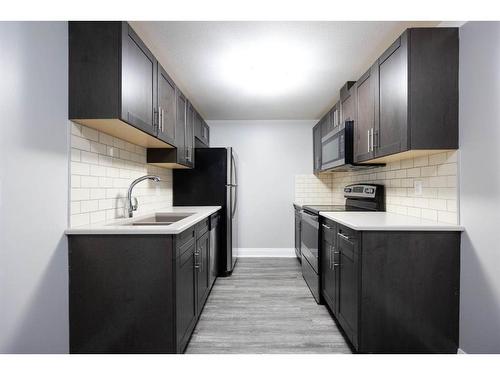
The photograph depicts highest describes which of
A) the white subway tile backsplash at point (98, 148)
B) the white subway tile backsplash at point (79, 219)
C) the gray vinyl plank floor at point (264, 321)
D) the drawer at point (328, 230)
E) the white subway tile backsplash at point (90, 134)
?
the white subway tile backsplash at point (90, 134)

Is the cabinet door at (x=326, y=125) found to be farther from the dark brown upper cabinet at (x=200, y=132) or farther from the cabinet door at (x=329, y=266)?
the dark brown upper cabinet at (x=200, y=132)

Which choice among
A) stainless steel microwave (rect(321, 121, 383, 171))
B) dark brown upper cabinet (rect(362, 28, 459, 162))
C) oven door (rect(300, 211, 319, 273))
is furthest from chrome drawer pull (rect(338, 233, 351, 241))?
stainless steel microwave (rect(321, 121, 383, 171))

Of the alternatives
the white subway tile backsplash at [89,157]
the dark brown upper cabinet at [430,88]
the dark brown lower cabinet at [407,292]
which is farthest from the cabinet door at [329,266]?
the white subway tile backsplash at [89,157]

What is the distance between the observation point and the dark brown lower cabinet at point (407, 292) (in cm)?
164

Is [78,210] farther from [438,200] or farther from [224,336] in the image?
[438,200]

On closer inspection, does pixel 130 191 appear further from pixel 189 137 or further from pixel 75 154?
pixel 189 137

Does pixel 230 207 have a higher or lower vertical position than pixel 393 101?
lower

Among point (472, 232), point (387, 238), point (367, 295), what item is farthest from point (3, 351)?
point (472, 232)

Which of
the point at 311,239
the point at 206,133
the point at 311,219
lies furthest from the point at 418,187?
the point at 206,133

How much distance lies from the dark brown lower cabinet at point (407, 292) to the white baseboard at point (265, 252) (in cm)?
276

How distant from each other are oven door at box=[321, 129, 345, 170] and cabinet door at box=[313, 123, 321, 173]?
48cm

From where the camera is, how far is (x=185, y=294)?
1.79 metres

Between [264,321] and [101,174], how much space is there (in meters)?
1.72

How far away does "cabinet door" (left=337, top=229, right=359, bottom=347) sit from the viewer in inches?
→ 67.9
